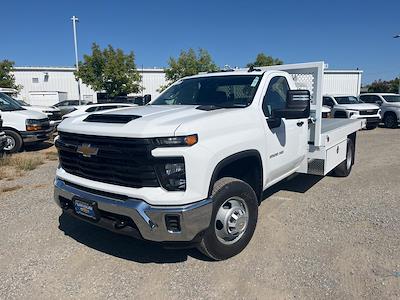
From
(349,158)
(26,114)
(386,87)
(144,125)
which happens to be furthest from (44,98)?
(386,87)

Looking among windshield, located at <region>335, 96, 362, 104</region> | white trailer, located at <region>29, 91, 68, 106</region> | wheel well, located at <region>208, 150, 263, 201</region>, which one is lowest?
wheel well, located at <region>208, 150, 263, 201</region>

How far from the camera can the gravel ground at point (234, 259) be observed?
2961 mm

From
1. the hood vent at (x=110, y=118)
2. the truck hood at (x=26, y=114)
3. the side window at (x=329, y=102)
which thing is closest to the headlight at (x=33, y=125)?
the truck hood at (x=26, y=114)

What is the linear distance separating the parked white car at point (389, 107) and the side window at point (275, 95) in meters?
14.9

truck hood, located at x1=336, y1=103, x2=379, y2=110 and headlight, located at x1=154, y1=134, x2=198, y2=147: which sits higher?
truck hood, located at x1=336, y1=103, x2=379, y2=110

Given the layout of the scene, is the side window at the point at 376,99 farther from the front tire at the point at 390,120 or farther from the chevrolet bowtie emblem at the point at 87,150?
the chevrolet bowtie emblem at the point at 87,150

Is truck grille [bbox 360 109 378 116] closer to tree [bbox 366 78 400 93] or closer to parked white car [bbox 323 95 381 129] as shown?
parked white car [bbox 323 95 381 129]

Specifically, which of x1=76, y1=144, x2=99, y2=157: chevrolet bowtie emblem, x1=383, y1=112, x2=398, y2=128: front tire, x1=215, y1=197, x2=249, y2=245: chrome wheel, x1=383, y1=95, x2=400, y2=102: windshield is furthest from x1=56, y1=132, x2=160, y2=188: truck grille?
x1=383, y1=95, x2=400, y2=102: windshield

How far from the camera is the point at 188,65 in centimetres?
2838

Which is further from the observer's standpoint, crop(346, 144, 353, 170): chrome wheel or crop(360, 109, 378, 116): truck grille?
crop(360, 109, 378, 116): truck grille

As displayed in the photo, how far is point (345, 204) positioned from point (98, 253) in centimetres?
367

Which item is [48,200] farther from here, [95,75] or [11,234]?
[95,75]

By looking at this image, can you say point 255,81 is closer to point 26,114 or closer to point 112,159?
point 112,159

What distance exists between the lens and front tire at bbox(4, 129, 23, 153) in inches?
395
